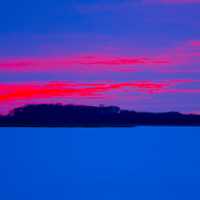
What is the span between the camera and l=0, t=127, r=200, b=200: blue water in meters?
13.5

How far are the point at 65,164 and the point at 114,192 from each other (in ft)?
20.7

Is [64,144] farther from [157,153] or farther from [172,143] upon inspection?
[157,153]

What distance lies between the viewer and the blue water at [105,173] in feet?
44.1

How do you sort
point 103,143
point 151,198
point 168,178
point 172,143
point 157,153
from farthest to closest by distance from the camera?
point 103,143, point 172,143, point 157,153, point 168,178, point 151,198

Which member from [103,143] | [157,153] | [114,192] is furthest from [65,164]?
[103,143]

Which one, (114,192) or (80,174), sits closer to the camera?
(114,192)

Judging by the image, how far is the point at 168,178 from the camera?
15.5 metres

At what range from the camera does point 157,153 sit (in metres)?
22.8

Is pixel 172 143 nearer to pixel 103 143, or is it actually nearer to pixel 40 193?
pixel 103 143

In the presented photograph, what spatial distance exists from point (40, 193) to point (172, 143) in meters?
13.7

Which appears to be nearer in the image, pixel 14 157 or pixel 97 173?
pixel 97 173

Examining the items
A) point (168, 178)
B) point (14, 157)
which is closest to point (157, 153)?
point (14, 157)

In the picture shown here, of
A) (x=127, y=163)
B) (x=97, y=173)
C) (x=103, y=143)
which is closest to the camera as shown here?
(x=97, y=173)

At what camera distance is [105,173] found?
56.2 feet
